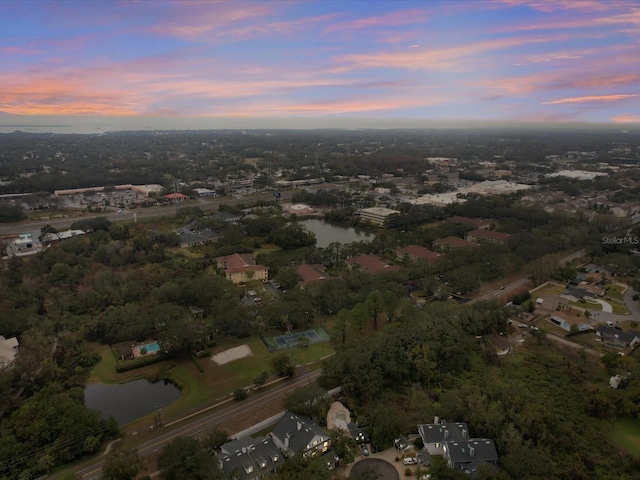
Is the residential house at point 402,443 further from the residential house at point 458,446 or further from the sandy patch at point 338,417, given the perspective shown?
the sandy patch at point 338,417

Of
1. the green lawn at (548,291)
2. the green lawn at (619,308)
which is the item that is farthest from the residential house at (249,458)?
the green lawn at (619,308)

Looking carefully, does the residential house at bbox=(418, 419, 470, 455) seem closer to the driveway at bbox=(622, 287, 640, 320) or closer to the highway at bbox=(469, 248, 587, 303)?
the highway at bbox=(469, 248, 587, 303)

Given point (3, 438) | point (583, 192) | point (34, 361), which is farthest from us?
point (583, 192)

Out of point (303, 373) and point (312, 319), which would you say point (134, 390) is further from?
point (312, 319)

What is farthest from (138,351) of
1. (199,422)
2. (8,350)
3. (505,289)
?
(505,289)

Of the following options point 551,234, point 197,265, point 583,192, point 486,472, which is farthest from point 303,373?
point 583,192

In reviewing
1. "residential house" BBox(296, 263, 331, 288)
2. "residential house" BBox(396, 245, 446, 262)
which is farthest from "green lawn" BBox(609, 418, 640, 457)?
"residential house" BBox(296, 263, 331, 288)

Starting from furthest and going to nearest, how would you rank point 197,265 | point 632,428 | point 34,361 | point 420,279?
point 197,265 → point 420,279 → point 34,361 → point 632,428
